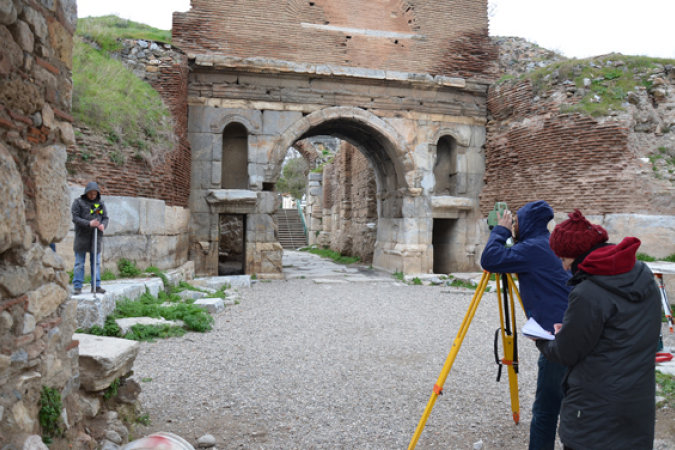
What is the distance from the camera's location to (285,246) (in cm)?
2639

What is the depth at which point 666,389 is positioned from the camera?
4.06m

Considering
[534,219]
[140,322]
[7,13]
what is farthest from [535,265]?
[140,322]

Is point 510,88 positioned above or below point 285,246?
above

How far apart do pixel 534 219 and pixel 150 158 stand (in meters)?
7.82

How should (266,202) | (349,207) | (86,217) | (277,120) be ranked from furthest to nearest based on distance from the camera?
(349,207)
(277,120)
(266,202)
(86,217)

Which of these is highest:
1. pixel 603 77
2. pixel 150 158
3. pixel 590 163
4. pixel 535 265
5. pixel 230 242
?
pixel 603 77

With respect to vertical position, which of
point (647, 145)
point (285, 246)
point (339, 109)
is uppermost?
point (339, 109)

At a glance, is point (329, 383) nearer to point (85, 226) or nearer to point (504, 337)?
point (504, 337)

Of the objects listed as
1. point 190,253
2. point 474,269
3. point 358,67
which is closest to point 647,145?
point 474,269

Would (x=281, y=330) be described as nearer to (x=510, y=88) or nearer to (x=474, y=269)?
(x=474, y=269)

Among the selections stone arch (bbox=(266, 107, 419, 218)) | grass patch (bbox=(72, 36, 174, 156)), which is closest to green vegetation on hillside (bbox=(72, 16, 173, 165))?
grass patch (bbox=(72, 36, 174, 156))

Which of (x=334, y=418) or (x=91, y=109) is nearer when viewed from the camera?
(x=334, y=418)

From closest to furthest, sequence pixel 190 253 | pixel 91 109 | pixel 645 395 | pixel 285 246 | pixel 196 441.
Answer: pixel 645 395 < pixel 196 441 < pixel 91 109 < pixel 190 253 < pixel 285 246

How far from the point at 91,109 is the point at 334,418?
23.8 ft
